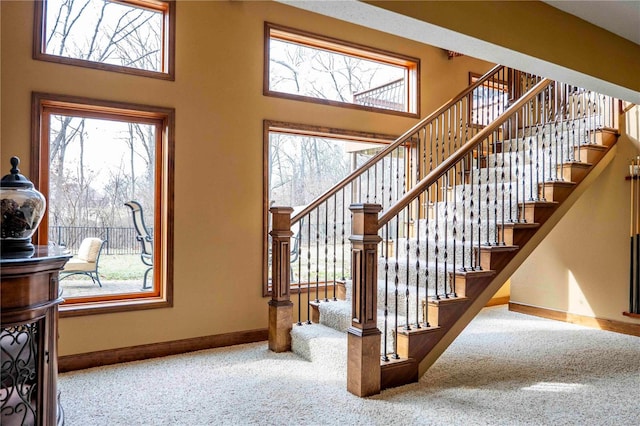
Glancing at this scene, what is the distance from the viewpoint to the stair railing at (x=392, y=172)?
14.2 ft

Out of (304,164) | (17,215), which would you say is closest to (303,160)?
(304,164)

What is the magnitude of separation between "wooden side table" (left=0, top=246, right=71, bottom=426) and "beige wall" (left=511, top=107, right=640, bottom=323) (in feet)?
15.7

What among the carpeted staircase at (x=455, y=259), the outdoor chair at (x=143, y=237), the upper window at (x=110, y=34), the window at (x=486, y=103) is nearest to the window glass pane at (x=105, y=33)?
the upper window at (x=110, y=34)

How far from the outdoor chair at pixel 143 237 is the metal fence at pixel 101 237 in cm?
4

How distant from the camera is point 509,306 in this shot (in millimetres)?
5453

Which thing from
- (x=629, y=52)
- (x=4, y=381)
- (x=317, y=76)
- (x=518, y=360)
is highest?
(x=317, y=76)

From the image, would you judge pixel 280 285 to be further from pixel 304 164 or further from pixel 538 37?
pixel 538 37

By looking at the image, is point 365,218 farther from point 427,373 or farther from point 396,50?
point 396,50

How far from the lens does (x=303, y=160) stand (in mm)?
4527

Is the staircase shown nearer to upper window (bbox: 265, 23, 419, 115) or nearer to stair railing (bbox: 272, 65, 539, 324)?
stair railing (bbox: 272, 65, 539, 324)

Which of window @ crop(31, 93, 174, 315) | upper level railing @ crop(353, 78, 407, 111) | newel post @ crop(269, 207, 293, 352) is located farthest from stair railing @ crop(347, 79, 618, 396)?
window @ crop(31, 93, 174, 315)

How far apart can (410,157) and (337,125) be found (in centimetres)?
109

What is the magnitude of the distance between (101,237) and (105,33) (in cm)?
163

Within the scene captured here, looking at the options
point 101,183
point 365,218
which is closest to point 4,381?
point 365,218
